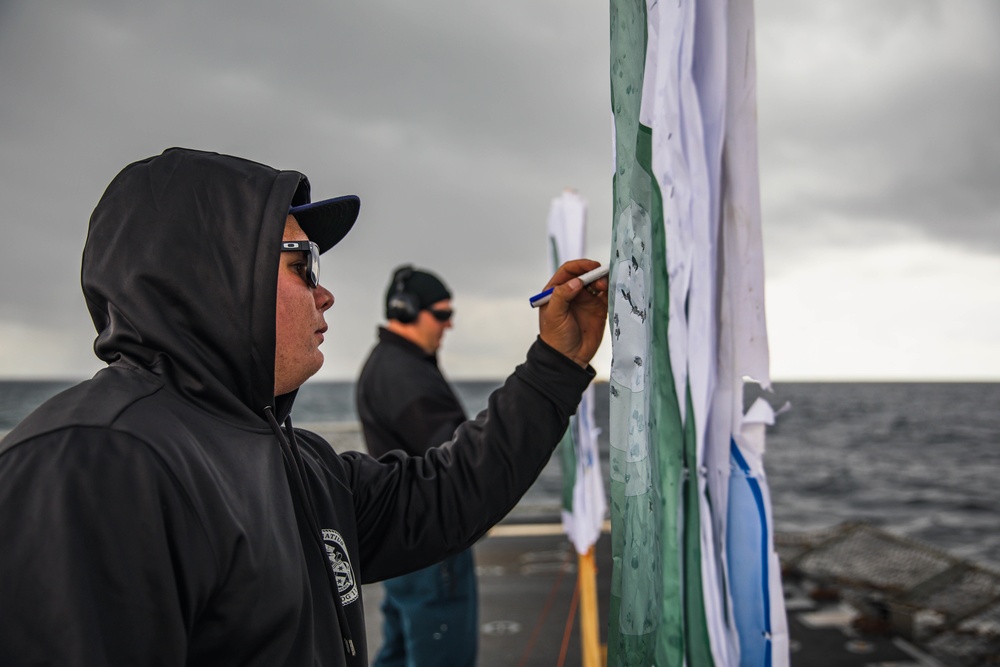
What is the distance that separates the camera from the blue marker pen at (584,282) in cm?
163

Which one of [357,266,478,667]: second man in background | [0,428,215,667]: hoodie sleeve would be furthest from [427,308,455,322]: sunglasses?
[0,428,215,667]: hoodie sleeve

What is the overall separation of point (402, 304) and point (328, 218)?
76.5 inches

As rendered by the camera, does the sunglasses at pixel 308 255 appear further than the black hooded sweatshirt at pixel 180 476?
Yes

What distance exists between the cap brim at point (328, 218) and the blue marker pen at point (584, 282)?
0.44 meters

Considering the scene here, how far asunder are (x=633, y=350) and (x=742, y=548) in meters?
0.43

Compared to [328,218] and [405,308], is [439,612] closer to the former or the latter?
[405,308]

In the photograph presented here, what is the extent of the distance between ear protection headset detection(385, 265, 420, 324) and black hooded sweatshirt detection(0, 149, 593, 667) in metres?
1.90

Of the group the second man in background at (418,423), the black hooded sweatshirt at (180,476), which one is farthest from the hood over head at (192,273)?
the second man in background at (418,423)

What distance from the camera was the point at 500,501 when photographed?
5.79ft

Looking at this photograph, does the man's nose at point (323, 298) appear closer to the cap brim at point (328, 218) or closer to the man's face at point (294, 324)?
the man's face at point (294, 324)

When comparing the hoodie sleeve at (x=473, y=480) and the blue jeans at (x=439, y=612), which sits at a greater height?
the hoodie sleeve at (x=473, y=480)

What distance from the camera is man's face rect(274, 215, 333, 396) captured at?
4.40 ft

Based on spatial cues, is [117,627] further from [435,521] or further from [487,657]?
[487,657]

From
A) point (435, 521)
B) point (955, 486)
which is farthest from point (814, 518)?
point (435, 521)
